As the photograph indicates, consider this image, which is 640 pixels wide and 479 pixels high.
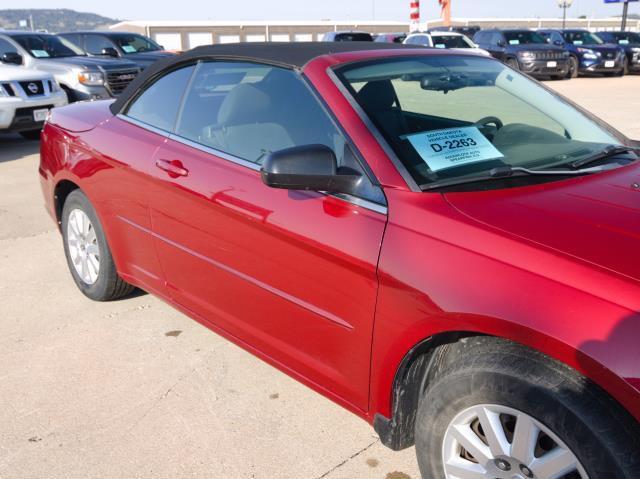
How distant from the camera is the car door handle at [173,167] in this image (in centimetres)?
311

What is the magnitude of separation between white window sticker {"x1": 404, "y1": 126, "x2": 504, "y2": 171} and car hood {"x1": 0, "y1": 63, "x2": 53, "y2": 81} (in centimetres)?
843

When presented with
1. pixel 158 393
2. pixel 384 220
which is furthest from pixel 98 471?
pixel 384 220

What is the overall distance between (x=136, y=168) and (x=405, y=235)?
1766 millimetres

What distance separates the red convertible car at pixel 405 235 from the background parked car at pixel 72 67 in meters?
7.77

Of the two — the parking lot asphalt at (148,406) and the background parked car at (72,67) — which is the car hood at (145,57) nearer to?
the background parked car at (72,67)

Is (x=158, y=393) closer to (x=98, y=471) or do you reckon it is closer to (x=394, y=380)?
(x=98, y=471)

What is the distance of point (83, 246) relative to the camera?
13.7ft

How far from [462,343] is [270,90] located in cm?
149

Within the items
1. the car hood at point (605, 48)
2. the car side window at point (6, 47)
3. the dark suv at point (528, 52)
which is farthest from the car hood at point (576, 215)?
the car hood at point (605, 48)

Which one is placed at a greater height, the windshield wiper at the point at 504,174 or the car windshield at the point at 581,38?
the windshield wiper at the point at 504,174

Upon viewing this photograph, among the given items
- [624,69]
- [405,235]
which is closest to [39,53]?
[405,235]

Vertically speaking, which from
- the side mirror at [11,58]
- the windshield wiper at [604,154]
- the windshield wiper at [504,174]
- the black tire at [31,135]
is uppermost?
the side mirror at [11,58]

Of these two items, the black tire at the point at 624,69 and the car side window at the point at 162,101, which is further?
the black tire at the point at 624,69

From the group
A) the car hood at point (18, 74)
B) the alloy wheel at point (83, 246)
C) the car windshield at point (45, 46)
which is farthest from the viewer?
the car windshield at point (45, 46)
